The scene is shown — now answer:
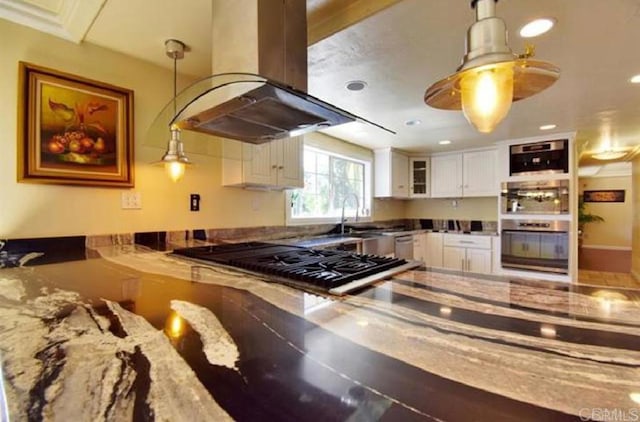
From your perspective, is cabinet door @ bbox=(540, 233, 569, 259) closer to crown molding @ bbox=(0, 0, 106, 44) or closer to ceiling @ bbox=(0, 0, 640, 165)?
ceiling @ bbox=(0, 0, 640, 165)

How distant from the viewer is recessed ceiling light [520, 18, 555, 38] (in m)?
1.54

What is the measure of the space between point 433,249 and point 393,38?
3.58m

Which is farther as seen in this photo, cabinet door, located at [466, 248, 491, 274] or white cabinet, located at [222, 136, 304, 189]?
cabinet door, located at [466, 248, 491, 274]

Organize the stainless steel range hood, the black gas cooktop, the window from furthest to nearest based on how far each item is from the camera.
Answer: the window
the stainless steel range hood
the black gas cooktop

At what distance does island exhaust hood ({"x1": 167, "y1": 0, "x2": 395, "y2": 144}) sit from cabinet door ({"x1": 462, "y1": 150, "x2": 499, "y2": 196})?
12.2ft

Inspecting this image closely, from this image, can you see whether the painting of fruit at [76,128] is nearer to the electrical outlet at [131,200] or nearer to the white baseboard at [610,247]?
the electrical outlet at [131,200]

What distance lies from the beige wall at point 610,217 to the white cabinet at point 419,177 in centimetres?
716

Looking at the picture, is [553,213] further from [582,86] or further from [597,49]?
[597,49]

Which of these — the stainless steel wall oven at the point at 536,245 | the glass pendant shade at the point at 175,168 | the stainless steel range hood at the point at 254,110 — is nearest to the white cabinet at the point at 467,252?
the stainless steel wall oven at the point at 536,245

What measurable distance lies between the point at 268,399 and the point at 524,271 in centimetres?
452

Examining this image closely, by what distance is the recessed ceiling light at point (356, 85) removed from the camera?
2.25 metres

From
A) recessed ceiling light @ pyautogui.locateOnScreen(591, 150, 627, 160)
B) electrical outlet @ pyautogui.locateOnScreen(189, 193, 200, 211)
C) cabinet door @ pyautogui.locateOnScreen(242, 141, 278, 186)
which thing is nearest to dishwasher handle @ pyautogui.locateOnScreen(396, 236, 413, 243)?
cabinet door @ pyautogui.locateOnScreen(242, 141, 278, 186)

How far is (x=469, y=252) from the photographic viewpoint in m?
4.36

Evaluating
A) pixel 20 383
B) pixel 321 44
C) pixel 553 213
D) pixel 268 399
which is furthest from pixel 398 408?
pixel 553 213
